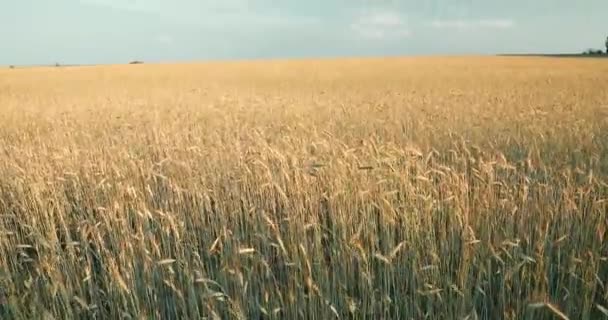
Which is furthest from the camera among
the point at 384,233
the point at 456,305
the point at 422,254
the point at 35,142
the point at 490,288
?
the point at 35,142

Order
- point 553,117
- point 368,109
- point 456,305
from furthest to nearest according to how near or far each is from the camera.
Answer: point 368,109 < point 553,117 < point 456,305

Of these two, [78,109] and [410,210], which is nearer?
[410,210]

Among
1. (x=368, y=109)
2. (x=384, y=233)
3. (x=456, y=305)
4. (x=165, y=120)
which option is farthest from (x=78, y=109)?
(x=456, y=305)

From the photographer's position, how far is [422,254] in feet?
7.22

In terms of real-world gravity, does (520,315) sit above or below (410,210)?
below

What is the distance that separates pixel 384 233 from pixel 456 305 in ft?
2.11

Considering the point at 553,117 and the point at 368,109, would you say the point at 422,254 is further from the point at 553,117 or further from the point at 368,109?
the point at 368,109

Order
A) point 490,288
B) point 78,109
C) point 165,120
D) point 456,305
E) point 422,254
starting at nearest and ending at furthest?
point 456,305 → point 490,288 → point 422,254 → point 165,120 → point 78,109

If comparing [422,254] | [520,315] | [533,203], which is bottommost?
[520,315]

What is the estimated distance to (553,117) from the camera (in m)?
5.29

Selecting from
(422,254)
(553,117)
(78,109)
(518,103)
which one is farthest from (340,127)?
(78,109)

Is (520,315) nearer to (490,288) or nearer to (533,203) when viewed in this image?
(490,288)

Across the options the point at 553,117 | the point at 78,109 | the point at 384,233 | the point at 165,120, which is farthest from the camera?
the point at 78,109

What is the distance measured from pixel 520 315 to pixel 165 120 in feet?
19.9
